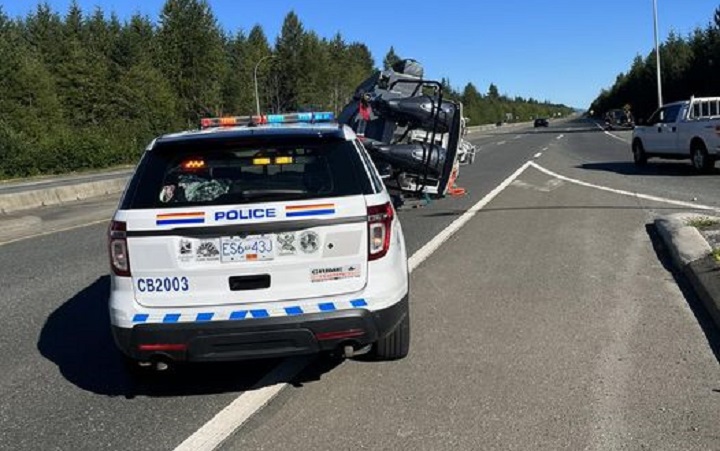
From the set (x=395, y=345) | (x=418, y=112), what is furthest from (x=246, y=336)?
Answer: (x=418, y=112)

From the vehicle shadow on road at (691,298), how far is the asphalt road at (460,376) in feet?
0.11

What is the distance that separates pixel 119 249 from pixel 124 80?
6226 centimetres

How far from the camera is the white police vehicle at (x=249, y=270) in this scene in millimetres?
4477

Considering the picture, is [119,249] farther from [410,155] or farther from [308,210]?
[410,155]

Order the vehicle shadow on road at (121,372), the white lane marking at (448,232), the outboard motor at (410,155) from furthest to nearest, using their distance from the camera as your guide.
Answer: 1. the outboard motor at (410,155)
2. the white lane marking at (448,232)
3. the vehicle shadow on road at (121,372)

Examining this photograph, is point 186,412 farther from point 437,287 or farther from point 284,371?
point 437,287

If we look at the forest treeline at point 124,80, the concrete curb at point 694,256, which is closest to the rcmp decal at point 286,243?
the concrete curb at point 694,256

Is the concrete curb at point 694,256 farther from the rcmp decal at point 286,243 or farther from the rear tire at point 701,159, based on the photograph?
the rear tire at point 701,159

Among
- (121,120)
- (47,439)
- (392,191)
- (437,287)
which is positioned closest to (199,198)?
(47,439)

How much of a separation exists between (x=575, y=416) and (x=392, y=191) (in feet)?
28.5

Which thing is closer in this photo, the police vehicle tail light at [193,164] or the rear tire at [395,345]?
the police vehicle tail light at [193,164]

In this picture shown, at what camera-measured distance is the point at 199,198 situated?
4.73 m

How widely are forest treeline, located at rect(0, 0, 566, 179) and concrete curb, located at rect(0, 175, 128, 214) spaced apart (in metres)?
20.7

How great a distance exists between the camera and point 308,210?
4.54 metres
